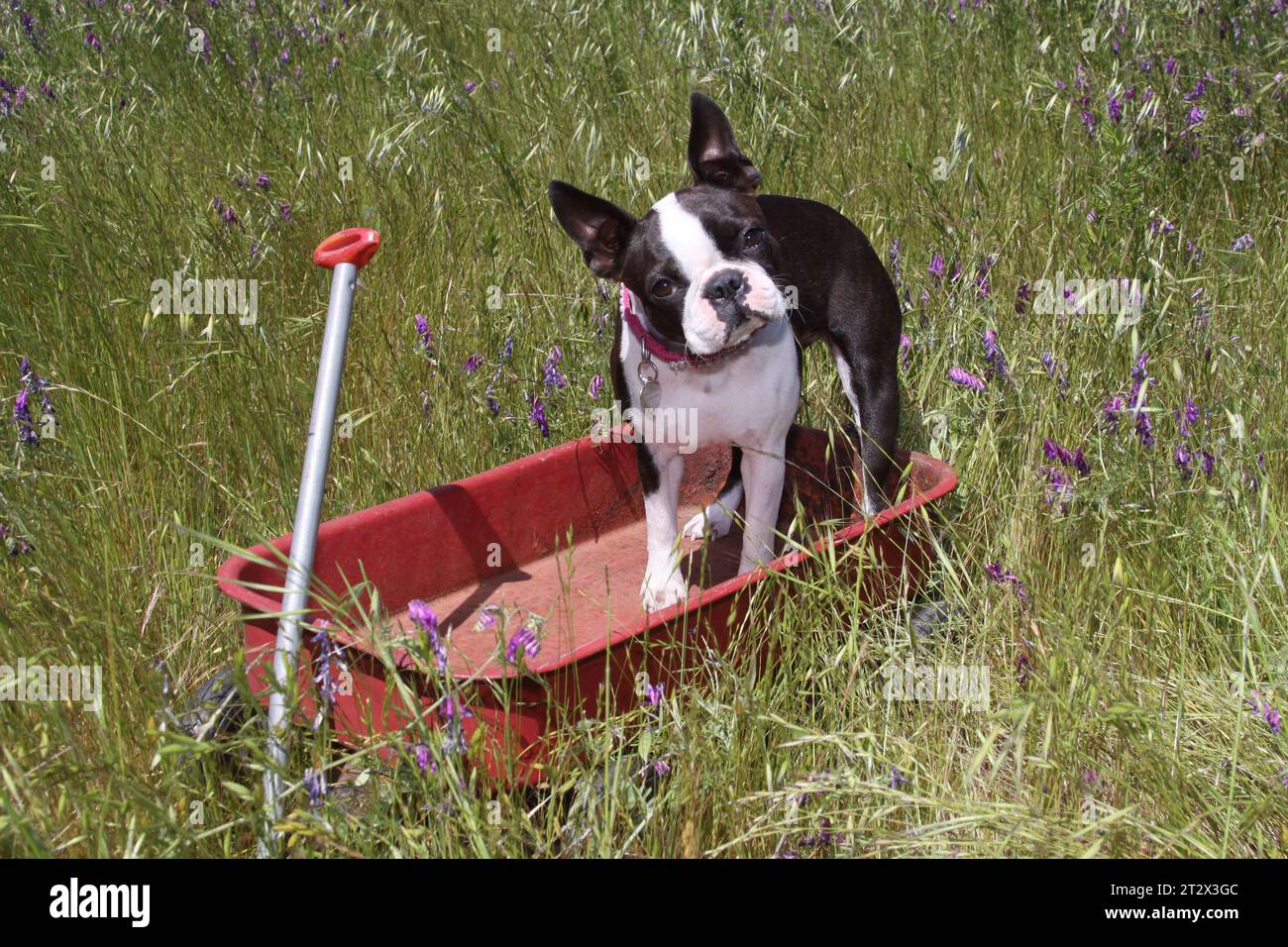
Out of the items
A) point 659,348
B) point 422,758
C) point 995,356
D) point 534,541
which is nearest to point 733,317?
point 659,348

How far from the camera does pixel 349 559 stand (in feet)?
9.66

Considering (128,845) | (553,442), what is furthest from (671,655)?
(553,442)

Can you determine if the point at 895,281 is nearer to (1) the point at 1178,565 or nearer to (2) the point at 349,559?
(1) the point at 1178,565

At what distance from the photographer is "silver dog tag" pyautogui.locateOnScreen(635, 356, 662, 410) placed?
295cm

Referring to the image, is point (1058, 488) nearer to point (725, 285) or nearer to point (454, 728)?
point (725, 285)

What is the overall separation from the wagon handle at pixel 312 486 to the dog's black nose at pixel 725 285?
0.68 m

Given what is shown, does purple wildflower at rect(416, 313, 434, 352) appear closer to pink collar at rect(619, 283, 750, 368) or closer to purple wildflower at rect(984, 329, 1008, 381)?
pink collar at rect(619, 283, 750, 368)

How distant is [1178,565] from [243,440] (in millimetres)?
2157

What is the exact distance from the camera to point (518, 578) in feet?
11.3

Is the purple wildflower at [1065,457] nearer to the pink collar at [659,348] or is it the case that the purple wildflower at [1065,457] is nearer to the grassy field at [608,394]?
the grassy field at [608,394]

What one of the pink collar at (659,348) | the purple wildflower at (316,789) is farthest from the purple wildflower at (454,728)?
the pink collar at (659,348)

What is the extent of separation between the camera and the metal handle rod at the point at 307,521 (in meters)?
1.94

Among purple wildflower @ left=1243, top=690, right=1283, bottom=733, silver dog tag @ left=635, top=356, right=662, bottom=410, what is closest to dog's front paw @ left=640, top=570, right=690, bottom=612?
silver dog tag @ left=635, top=356, right=662, bottom=410

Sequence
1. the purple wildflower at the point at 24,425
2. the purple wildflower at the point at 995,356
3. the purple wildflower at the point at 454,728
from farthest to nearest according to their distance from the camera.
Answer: the purple wildflower at the point at 995,356 < the purple wildflower at the point at 24,425 < the purple wildflower at the point at 454,728
